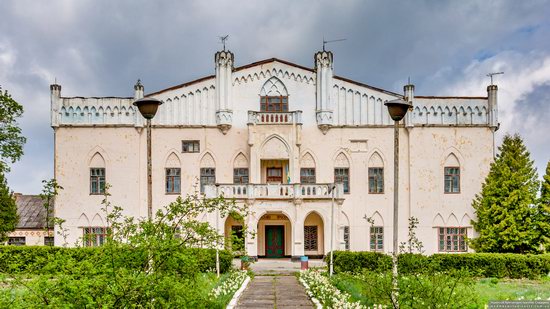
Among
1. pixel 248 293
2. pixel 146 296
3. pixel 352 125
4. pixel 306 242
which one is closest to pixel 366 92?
pixel 352 125

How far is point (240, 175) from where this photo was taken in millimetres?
33844

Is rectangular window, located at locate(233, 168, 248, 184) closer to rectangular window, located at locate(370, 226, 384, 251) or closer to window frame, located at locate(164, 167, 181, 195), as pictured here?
window frame, located at locate(164, 167, 181, 195)

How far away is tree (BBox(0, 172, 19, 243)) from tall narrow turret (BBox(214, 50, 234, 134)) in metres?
15.3

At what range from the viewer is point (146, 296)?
306 inches

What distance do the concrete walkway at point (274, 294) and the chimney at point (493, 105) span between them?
16820 mm

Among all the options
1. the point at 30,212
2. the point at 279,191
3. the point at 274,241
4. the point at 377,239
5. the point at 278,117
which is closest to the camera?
the point at 279,191

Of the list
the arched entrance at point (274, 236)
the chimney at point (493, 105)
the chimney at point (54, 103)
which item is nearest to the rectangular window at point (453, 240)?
the chimney at point (493, 105)

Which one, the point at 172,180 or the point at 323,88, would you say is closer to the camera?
the point at 172,180

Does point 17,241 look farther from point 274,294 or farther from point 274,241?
point 274,294

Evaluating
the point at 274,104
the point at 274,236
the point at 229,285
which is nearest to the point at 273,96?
the point at 274,104

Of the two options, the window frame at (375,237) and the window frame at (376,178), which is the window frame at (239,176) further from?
the window frame at (375,237)

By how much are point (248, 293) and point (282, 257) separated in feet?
53.2

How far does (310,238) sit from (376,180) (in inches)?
197

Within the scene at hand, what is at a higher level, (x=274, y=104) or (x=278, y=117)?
(x=274, y=104)
